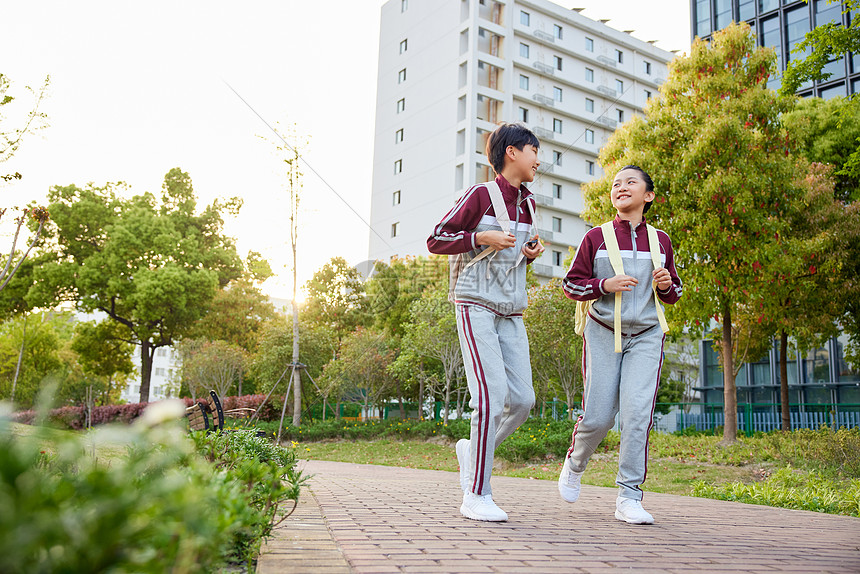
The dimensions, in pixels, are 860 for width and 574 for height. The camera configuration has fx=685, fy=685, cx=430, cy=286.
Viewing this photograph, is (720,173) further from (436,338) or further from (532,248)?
(436,338)

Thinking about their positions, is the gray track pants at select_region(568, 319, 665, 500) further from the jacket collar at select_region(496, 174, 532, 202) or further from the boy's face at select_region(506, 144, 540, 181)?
the boy's face at select_region(506, 144, 540, 181)

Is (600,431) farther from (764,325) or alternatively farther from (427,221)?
(427,221)

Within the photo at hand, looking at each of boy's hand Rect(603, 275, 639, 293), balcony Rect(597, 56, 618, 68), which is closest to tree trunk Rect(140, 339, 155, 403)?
boy's hand Rect(603, 275, 639, 293)

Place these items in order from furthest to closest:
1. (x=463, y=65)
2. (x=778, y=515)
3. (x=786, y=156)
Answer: (x=463, y=65), (x=786, y=156), (x=778, y=515)

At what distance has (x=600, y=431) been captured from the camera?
4.08 m

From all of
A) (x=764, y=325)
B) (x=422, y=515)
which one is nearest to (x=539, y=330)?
(x=764, y=325)

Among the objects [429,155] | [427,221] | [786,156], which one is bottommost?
[786,156]

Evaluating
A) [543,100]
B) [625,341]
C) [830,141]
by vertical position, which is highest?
[543,100]

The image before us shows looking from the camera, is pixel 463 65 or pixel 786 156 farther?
pixel 463 65

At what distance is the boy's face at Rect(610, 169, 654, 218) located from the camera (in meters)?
4.30

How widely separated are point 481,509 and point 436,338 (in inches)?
617

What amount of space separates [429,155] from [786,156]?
33230 millimetres

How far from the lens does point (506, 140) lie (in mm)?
4141

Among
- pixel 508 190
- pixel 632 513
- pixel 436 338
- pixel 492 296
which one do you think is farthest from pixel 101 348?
pixel 632 513
